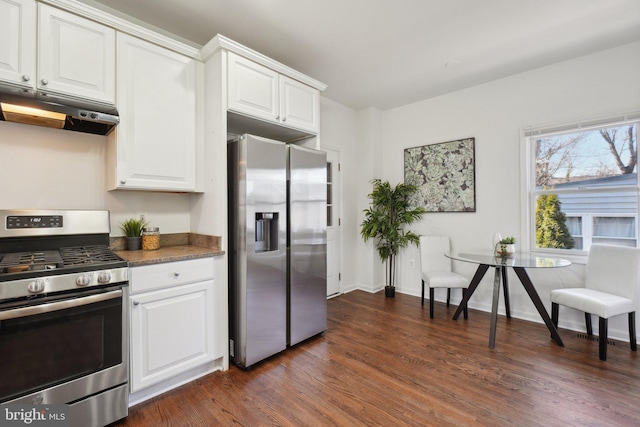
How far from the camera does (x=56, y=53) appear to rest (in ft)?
5.80

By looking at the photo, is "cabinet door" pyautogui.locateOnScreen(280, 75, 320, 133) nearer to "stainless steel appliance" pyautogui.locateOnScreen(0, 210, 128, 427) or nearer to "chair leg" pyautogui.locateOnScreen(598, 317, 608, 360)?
"stainless steel appliance" pyautogui.locateOnScreen(0, 210, 128, 427)

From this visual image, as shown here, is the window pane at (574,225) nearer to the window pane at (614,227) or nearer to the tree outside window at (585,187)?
the tree outside window at (585,187)

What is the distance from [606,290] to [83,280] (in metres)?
3.91

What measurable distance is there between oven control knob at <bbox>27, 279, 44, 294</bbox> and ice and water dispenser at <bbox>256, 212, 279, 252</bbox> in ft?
4.33

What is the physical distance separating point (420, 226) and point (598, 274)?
1845mm

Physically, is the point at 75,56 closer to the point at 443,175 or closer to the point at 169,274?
the point at 169,274

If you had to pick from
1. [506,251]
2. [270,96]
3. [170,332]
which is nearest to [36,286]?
[170,332]

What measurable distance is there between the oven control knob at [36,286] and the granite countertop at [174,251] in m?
0.41

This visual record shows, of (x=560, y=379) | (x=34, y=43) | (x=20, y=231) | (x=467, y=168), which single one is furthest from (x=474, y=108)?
(x=20, y=231)

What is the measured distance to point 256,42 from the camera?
263 cm

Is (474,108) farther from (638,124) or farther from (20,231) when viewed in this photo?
(20,231)

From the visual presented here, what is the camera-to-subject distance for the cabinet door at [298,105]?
263 cm

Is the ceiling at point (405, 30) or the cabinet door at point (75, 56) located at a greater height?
the ceiling at point (405, 30)

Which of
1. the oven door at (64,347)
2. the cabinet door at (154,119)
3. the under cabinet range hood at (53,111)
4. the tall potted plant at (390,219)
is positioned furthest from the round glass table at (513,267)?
the under cabinet range hood at (53,111)
